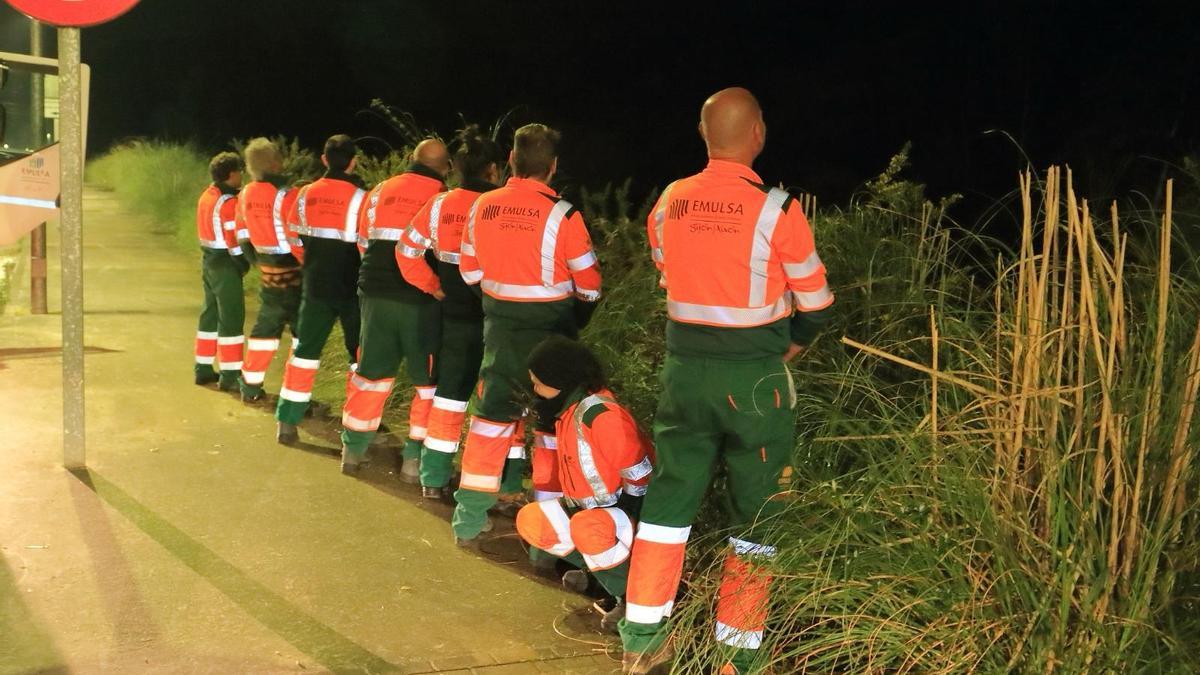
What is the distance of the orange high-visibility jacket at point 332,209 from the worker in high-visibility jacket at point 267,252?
1.90 ft

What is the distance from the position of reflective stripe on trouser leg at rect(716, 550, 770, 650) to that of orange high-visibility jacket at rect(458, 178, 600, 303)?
71.7 inches

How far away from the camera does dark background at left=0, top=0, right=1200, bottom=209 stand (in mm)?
23094

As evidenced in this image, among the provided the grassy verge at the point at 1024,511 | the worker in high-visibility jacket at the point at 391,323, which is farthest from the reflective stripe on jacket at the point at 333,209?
the grassy verge at the point at 1024,511

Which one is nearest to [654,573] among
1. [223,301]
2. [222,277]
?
[223,301]

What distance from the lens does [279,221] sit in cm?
797

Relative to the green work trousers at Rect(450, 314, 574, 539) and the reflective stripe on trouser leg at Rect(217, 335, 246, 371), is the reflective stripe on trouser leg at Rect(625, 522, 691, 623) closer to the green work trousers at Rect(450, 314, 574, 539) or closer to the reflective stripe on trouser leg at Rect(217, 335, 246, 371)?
the green work trousers at Rect(450, 314, 574, 539)

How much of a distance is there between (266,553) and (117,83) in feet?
243

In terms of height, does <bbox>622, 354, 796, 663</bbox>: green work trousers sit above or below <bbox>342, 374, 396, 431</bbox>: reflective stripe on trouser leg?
above

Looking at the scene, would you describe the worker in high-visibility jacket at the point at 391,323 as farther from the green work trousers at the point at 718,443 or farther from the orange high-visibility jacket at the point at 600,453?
the green work trousers at the point at 718,443

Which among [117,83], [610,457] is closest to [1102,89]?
[610,457]

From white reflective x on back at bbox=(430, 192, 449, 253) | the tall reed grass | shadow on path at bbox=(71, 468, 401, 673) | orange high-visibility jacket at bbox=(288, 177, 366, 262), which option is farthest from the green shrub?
the tall reed grass

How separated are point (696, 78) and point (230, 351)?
35.6 metres

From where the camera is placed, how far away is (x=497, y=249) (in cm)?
554

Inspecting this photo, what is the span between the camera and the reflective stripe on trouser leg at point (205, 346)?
8742 millimetres
